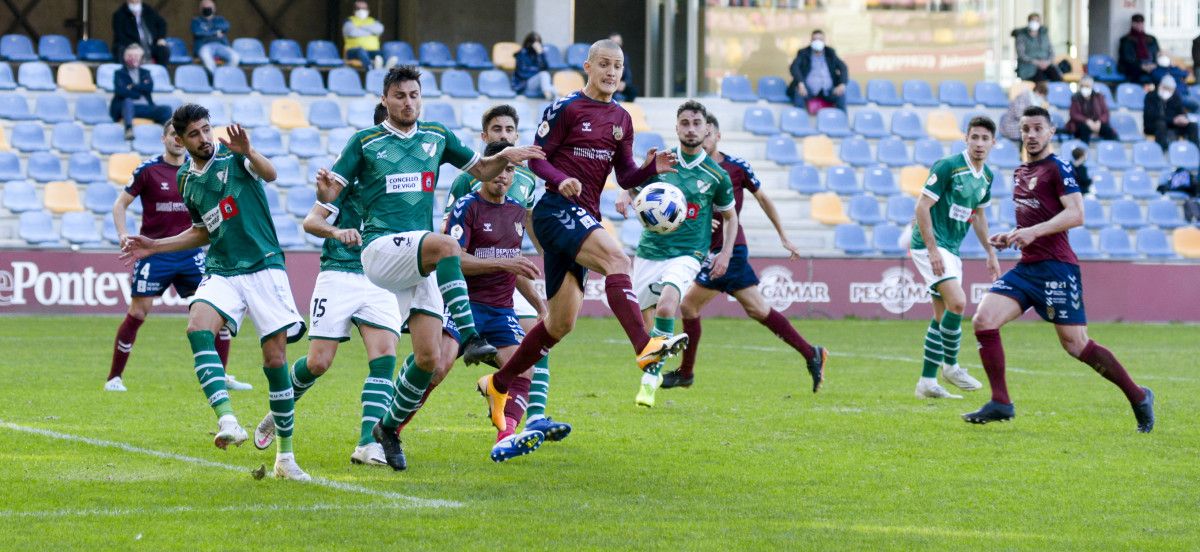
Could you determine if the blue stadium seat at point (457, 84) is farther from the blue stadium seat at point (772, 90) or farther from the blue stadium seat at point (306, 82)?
the blue stadium seat at point (772, 90)

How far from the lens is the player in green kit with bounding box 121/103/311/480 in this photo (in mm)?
7668

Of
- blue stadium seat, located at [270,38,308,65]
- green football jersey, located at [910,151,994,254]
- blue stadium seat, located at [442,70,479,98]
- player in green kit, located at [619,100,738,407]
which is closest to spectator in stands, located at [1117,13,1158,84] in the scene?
blue stadium seat, located at [442,70,479,98]

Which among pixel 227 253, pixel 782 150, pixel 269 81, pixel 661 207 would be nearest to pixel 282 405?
pixel 227 253

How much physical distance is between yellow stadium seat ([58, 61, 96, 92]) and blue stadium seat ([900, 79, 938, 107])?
49.1ft

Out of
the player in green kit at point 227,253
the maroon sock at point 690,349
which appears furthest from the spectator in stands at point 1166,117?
the player in green kit at point 227,253

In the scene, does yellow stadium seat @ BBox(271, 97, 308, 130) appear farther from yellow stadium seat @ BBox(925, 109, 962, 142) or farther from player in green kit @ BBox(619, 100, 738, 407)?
player in green kit @ BBox(619, 100, 738, 407)

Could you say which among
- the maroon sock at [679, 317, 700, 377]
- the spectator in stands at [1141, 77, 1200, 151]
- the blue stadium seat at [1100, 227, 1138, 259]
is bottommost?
the maroon sock at [679, 317, 700, 377]

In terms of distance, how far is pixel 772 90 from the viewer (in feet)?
94.2

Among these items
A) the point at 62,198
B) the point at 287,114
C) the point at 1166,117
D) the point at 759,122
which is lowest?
the point at 62,198

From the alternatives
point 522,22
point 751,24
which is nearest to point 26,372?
point 522,22

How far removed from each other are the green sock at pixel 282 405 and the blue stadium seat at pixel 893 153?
21.5 m

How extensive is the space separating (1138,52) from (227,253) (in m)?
26.5

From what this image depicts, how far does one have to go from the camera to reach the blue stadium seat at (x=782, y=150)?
27.1 metres

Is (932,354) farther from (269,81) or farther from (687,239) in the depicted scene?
(269,81)
